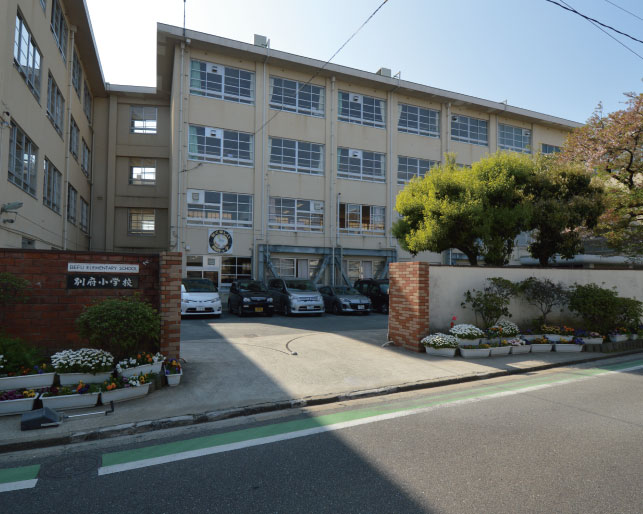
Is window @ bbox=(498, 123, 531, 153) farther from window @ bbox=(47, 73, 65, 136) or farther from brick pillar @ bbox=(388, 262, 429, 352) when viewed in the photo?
Answer: window @ bbox=(47, 73, 65, 136)

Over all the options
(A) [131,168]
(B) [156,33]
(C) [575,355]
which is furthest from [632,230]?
(A) [131,168]

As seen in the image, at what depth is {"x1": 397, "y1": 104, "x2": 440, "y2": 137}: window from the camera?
27312mm

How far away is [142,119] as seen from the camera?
2712cm

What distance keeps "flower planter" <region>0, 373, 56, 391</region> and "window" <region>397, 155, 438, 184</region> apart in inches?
934

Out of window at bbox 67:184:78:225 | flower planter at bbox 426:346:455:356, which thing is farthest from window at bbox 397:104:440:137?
flower planter at bbox 426:346:455:356

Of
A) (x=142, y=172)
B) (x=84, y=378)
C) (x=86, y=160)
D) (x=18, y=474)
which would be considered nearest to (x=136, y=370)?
(x=84, y=378)

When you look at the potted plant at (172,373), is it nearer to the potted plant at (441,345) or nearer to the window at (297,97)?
the potted plant at (441,345)

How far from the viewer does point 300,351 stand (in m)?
9.30

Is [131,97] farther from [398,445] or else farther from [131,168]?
[398,445]

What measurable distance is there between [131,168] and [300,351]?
22.7 metres

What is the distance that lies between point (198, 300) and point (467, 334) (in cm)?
1071

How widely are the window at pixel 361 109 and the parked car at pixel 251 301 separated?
42.1 feet

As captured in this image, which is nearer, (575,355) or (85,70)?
(575,355)

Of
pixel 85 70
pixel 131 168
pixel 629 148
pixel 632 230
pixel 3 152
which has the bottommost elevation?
pixel 632 230
